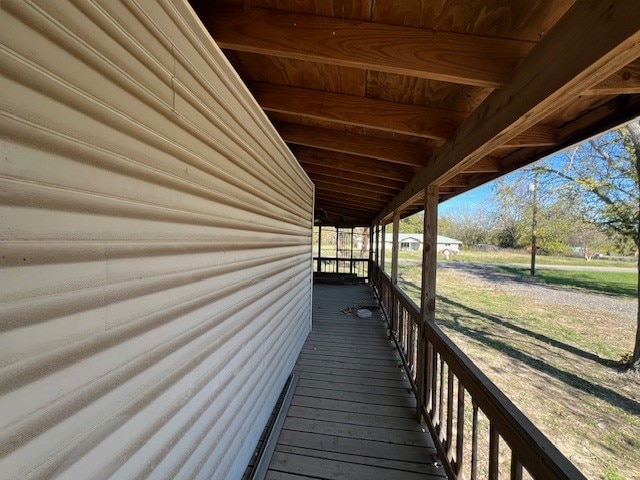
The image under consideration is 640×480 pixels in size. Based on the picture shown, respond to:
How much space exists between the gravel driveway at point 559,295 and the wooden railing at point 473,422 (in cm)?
838

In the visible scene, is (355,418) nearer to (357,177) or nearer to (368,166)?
(368,166)

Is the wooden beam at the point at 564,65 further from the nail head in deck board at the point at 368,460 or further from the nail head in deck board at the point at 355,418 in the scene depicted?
the nail head in deck board at the point at 355,418

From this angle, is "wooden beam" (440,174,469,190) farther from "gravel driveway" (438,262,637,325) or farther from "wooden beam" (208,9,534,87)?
Answer: "gravel driveway" (438,262,637,325)

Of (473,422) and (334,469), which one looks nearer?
(473,422)

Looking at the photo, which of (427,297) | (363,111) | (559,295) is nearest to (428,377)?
(427,297)

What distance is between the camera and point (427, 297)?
2637mm

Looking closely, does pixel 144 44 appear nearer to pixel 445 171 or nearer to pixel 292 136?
pixel 445 171

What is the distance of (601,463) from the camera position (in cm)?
306

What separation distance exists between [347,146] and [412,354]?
2.27m

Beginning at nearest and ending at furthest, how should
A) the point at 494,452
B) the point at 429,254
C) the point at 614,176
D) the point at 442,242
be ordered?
the point at 494,452 → the point at 429,254 → the point at 614,176 → the point at 442,242

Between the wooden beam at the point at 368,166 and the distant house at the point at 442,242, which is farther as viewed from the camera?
the distant house at the point at 442,242

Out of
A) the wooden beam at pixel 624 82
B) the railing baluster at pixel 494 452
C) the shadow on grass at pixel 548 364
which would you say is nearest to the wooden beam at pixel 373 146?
the wooden beam at pixel 624 82

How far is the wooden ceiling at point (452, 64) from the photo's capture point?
88cm

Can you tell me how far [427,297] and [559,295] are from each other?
12.8 meters
